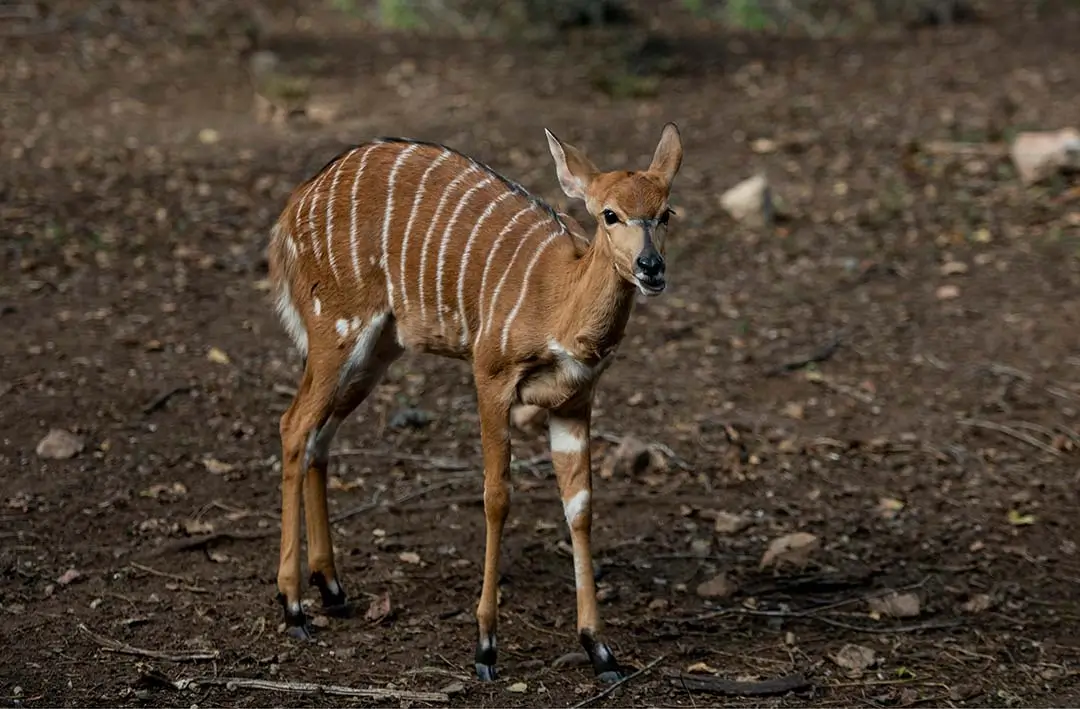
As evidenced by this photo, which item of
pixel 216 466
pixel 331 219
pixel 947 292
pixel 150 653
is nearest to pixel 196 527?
pixel 216 466

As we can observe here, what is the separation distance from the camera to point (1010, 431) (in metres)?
6.70

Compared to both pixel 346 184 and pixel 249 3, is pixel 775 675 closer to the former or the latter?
pixel 346 184

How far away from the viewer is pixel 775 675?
486cm

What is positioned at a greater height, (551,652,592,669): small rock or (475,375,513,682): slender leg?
(475,375,513,682): slender leg

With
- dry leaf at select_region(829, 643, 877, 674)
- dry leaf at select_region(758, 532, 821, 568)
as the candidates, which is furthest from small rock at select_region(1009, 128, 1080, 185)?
dry leaf at select_region(829, 643, 877, 674)

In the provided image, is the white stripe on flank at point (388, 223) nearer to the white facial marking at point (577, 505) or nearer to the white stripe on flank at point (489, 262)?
the white stripe on flank at point (489, 262)

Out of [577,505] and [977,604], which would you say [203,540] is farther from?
[977,604]

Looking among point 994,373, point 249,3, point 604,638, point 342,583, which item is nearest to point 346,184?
point 342,583

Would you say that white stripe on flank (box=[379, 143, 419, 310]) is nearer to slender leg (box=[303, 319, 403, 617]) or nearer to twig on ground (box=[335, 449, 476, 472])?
slender leg (box=[303, 319, 403, 617])

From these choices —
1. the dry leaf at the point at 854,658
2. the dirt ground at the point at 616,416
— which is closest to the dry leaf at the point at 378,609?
the dirt ground at the point at 616,416

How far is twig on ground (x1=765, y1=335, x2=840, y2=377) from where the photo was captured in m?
7.29

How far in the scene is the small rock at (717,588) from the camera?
540 cm

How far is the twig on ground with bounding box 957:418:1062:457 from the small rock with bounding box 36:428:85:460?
3940mm

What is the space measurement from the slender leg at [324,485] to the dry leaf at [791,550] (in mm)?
1630
